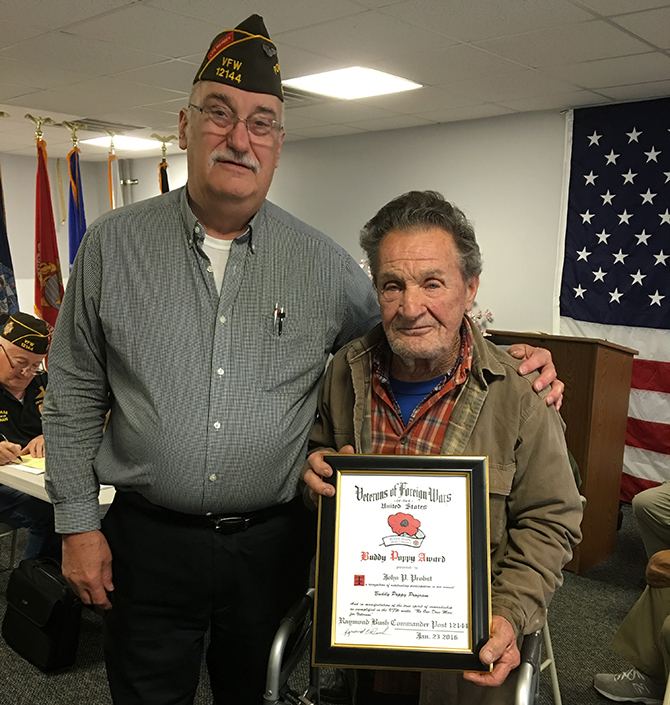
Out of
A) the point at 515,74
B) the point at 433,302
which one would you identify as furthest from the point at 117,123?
the point at 433,302

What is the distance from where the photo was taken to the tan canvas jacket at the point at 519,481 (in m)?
1.37

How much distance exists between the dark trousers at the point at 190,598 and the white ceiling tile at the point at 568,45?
3.26 meters

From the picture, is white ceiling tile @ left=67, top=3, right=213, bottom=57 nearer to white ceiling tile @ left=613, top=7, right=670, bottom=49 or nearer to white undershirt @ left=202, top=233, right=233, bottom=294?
white ceiling tile @ left=613, top=7, right=670, bottom=49

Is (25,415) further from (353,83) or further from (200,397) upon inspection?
(353,83)

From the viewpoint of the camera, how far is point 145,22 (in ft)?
12.7

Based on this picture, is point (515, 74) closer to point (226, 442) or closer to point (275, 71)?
point (275, 71)

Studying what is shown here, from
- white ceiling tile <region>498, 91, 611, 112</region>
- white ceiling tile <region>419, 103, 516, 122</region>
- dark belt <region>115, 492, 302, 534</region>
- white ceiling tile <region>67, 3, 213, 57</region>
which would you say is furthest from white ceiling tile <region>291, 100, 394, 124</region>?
dark belt <region>115, 492, 302, 534</region>

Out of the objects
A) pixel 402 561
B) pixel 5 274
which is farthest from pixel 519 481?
pixel 5 274

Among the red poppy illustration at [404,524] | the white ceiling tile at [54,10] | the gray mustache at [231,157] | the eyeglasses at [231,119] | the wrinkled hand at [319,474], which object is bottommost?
the red poppy illustration at [404,524]

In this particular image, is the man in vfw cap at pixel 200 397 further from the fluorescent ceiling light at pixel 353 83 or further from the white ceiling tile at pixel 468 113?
the white ceiling tile at pixel 468 113

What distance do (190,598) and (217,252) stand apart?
2.66 ft

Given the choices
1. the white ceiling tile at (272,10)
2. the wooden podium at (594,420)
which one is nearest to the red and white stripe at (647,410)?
the wooden podium at (594,420)

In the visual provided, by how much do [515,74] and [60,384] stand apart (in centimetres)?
407

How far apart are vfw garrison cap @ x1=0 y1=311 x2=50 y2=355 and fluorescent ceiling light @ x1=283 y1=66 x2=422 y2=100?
8.60 ft
